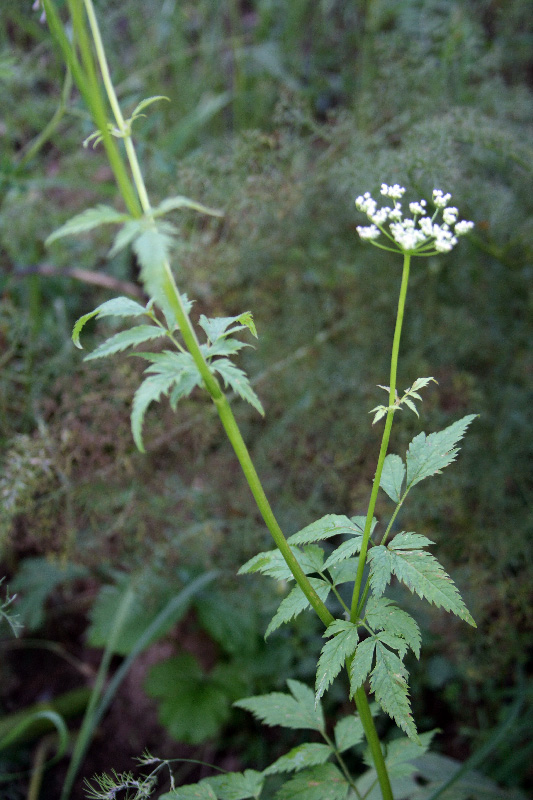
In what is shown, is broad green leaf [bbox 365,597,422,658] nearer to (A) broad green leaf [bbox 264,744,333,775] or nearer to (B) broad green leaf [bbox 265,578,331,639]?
(B) broad green leaf [bbox 265,578,331,639]

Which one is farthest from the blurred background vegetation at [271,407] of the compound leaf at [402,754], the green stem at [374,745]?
the green stem at [374,745]

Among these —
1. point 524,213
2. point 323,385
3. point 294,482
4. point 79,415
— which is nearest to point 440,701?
point 294,482

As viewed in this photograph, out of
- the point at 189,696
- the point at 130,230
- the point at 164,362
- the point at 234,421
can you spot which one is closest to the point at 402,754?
the point at 234,421

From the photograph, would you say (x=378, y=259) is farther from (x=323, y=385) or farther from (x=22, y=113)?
(x=22, y=113)

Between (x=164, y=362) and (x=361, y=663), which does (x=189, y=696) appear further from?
(x=164, y=362)

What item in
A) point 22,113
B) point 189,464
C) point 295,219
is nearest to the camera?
point 189,464
